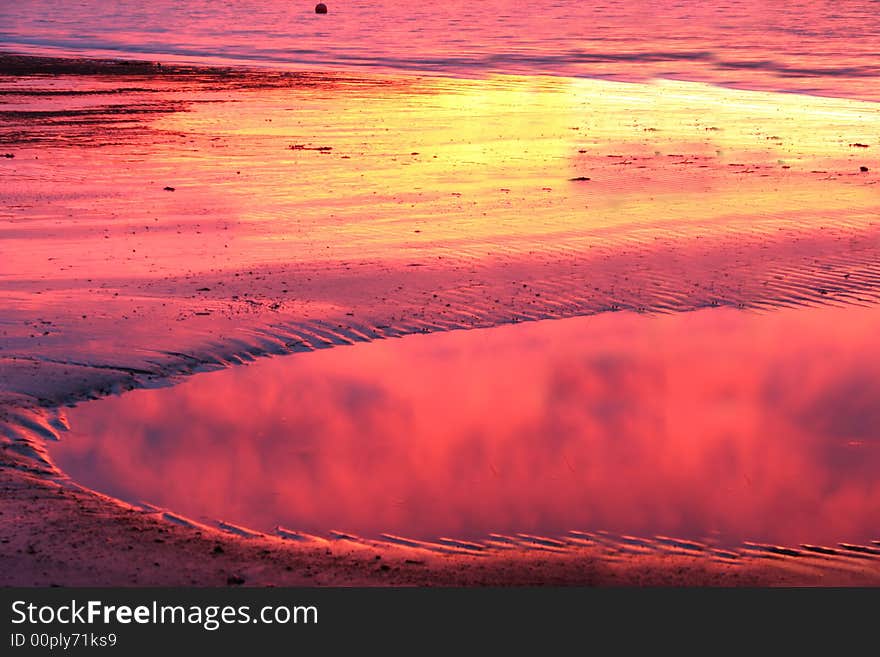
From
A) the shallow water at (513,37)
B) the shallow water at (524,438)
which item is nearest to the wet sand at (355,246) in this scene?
the shallow water at (524,438)

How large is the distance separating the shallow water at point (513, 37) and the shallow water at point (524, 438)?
1961cm

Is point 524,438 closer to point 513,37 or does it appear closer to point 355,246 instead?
point 355,246

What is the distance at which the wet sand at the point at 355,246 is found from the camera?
21.9 ft

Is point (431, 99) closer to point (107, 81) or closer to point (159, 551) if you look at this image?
point (107, 81)

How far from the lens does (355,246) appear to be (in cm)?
1295

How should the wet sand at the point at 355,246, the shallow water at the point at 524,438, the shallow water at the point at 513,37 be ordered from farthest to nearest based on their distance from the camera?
the shallow water at the point at 513,37
the shallow water at the point at 524,438
the wet sand at the point at 355,246

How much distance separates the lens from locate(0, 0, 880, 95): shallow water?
34.2 m

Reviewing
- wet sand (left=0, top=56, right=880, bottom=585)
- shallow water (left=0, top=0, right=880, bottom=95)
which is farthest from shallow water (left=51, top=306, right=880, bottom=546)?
shallow water (left=0, top=0, right=880, bottom=95)

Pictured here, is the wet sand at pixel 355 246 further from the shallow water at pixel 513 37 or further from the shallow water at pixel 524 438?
the shallow water at pixel 513 37

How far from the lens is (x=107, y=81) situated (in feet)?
98.5

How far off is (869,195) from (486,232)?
528 centimetres

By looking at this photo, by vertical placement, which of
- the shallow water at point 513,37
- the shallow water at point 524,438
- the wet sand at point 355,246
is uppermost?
the shallow water at point 513,37

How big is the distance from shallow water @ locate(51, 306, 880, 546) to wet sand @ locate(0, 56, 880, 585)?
0.40 meters

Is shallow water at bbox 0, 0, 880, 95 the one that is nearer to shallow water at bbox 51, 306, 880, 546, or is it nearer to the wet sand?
the wet sand
